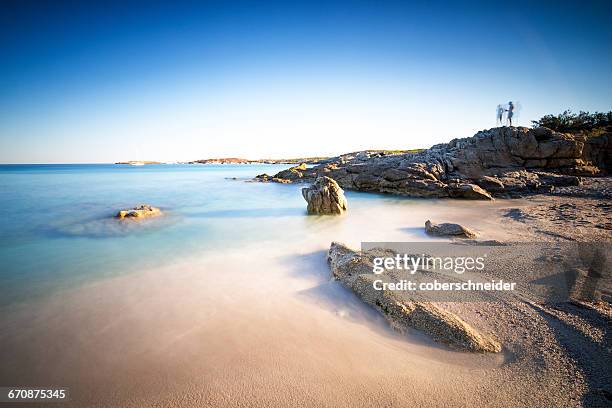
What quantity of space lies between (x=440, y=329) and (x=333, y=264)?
2883 mm

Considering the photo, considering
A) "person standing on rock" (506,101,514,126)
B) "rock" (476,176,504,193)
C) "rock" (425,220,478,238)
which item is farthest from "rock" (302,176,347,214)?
"person standing on rock" (506,101,514,126)

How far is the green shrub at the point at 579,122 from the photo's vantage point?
3259 centimetres

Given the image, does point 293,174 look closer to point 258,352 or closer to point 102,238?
point 102,238

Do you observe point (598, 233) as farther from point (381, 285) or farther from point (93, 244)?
point (93, 244)

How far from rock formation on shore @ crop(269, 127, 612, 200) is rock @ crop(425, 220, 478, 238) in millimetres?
11037

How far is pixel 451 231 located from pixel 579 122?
40332 millimetres

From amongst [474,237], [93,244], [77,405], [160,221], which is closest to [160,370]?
[77,405]

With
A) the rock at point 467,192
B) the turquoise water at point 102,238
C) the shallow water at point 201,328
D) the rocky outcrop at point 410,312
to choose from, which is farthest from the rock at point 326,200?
the rock at point 467,192

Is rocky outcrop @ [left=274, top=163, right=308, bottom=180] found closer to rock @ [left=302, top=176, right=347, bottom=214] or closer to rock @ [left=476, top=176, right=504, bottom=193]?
rock @ [left=476, top=176, right=504, bottom=193]

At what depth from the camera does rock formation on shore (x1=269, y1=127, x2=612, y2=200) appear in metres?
19.0

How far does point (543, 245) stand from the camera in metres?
6.87

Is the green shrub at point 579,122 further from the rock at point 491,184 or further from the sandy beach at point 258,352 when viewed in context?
the sandy beach at point 258,352

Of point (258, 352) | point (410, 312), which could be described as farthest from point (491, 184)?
point (258, 352)

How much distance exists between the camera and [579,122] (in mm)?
33500
